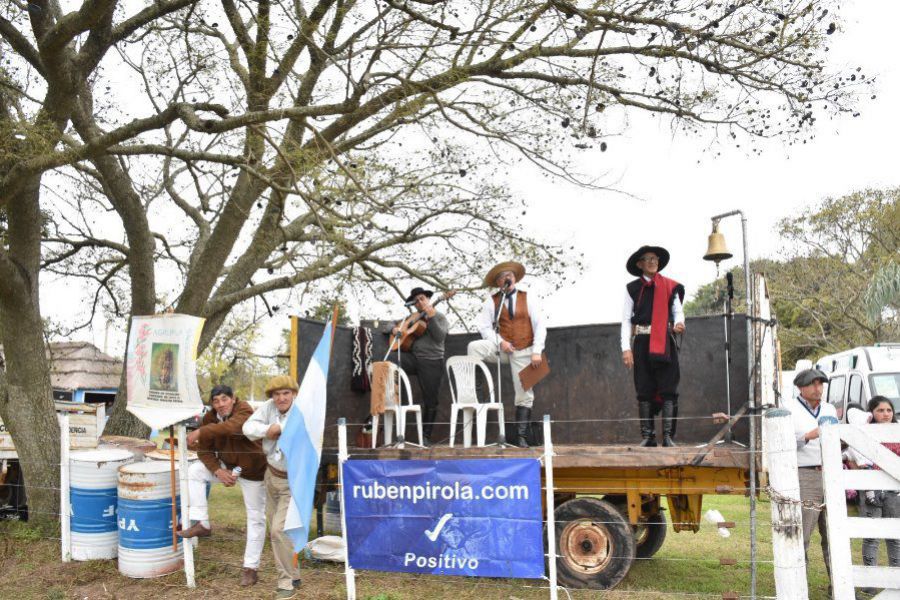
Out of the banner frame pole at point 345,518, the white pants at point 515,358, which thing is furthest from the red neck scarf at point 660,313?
the banner frame pole at point 345,518

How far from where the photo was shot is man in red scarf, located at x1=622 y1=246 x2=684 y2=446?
6633 mm

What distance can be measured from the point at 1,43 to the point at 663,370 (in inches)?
315

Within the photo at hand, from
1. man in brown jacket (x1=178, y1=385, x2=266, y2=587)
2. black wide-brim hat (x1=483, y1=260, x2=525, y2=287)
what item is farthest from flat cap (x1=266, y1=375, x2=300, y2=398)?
black wide-brim hat (x1=483, y1=260, x2=525, y2=287)

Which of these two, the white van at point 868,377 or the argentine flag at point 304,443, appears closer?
the argentine flag at point 304,443

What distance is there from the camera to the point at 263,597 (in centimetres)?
612

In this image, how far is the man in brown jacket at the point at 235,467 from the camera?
6.47 m

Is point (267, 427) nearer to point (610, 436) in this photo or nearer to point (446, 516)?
point (446, 516)

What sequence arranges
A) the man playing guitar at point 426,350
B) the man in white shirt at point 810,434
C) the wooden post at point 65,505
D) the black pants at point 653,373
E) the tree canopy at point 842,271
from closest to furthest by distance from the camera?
the man in white shirt at point 810,434
the black pants at point 653,373
the wooden post at point 65,505
the man playing guitar at point 426,350
the tree canopy at point 842,271

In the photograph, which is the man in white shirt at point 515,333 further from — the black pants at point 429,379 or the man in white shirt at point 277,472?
the man in white shirt at point 277,472

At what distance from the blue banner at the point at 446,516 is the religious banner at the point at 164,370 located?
1670mm

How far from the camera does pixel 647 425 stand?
661cm

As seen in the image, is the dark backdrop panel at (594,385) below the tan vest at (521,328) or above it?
below

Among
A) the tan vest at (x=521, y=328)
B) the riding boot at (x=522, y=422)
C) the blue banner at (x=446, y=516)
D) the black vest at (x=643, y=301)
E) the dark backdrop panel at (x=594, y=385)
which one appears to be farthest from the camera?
the dark backdrop panel at (x=594, y=385)

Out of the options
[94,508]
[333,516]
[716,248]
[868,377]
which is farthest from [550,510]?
[868,377]
